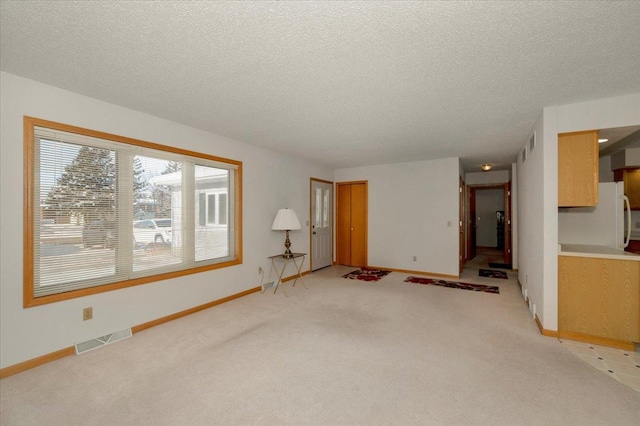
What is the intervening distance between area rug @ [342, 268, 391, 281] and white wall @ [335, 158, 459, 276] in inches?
9.9

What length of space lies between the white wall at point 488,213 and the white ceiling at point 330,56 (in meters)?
7.58

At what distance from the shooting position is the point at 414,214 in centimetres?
613

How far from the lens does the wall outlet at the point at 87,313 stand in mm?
2706

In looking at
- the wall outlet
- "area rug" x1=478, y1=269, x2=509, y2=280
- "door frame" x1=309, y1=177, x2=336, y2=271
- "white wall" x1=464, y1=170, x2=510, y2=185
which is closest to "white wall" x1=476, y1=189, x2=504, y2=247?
"white wall" x1=464, y1=170, x2=510, y2=185

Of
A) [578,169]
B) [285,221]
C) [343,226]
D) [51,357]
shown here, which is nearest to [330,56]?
[578,169]

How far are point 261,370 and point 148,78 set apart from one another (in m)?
2.69

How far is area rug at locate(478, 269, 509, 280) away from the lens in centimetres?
582

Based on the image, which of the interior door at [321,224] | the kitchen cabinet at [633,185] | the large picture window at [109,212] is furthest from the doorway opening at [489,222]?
the large picture window at [109,212]

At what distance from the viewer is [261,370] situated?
2320 millimetres

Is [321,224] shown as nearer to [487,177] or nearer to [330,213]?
[330,213]

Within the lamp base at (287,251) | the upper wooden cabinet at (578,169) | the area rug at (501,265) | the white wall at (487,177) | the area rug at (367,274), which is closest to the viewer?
the upper wooden cabinet at (578,169)

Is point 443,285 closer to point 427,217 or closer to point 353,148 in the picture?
point 427,217

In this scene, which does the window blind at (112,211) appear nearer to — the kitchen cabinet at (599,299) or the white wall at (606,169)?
the kitchen cabinet at (599,299)

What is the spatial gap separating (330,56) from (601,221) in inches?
155
